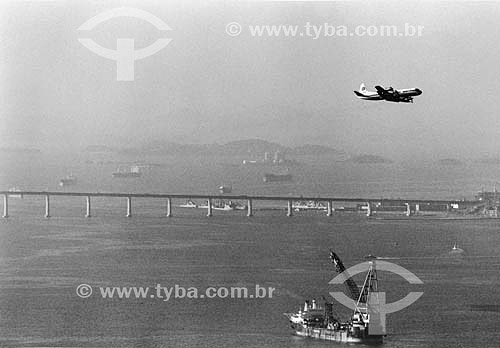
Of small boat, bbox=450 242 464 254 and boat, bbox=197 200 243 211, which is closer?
small boat, bbox=450 242 464 254

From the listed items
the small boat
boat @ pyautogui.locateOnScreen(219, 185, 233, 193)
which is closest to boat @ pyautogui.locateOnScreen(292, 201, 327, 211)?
boat @ pyautogui.locateOnScreen(219, 185, 233, 193)

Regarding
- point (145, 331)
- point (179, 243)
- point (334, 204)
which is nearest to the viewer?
point (145, 331)

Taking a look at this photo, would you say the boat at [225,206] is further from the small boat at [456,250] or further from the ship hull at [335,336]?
the ship hull at [335,336]

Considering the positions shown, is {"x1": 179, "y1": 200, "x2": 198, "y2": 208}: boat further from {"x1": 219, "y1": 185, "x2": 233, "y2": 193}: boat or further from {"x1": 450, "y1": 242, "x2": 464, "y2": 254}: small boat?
{"x1": 450, "y1": 242, "x2": 464, "y2": 254}: small boat

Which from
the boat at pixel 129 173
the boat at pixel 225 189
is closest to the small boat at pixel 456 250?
the boat at pixel 225 189

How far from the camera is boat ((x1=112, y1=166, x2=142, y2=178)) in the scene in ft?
135

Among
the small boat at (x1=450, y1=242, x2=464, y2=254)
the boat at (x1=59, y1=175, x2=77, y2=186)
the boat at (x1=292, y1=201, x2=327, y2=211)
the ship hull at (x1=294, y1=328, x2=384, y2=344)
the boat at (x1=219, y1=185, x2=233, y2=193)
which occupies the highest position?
the boat at (x1=59, y1=175, x2=77, y2=186)

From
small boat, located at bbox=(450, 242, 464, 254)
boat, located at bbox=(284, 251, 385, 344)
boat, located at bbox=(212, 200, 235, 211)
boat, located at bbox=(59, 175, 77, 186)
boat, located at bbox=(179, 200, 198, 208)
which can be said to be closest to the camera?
boat, located at bbox=(284, 251, 385, 344)

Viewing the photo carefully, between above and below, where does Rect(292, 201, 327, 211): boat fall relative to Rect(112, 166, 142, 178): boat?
below

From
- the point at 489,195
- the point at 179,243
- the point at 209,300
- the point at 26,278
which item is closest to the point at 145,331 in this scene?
the point at 209,300

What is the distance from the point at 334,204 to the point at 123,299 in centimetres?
2189

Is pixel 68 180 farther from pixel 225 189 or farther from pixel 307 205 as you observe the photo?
pixel 307 205

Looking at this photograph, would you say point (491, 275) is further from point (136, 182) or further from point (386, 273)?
point (136, 182)

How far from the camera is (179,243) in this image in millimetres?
25406
